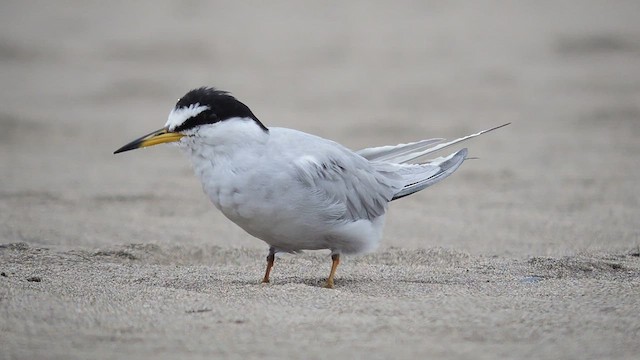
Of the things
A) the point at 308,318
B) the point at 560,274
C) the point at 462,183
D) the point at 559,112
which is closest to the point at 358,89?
the point at 559,112

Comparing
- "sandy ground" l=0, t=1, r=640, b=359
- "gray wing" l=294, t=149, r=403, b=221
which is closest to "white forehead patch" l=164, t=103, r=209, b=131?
"gray wing" l=294, t=149, r=403, b=221

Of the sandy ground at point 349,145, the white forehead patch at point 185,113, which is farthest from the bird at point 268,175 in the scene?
the sandy ground at point 349,145

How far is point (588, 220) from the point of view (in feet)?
23.2

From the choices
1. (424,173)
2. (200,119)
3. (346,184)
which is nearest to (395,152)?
(424,173)

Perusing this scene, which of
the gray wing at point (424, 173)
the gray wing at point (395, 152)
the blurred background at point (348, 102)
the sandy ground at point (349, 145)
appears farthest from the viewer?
the blurred background at point (348, 102)

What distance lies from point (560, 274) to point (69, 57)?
10119 mm

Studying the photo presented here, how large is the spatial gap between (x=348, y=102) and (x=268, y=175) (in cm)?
727

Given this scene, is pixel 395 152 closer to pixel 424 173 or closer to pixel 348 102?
pixel 424 173

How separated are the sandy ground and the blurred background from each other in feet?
0.13

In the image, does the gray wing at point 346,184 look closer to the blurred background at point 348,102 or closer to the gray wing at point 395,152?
the gray wing at point 395,152

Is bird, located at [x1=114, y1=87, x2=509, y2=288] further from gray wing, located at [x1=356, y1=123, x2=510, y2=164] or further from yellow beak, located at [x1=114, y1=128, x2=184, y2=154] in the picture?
gray wing, located at [x1=356, y1=123, x2=510, y2=164]

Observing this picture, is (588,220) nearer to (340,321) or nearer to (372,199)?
(372,199)

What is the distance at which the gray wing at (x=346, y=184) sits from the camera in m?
4.88

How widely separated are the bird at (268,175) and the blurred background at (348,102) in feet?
4.66
